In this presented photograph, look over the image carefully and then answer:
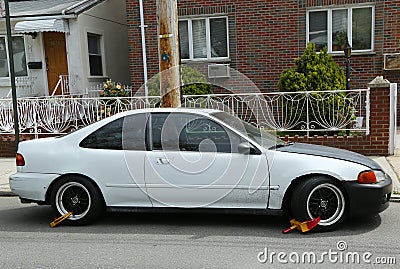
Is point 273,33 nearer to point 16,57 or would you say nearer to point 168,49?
point 168,49

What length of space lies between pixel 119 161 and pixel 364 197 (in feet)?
9.94

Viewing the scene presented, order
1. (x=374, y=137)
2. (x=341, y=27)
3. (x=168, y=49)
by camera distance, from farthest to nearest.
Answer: (x=341, y=27)
(x=374, y=137)
(x=168, y=49)

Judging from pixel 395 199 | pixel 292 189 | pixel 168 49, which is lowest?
pixel 395 199

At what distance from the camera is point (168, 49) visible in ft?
23.0

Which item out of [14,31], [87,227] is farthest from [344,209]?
[14,31]

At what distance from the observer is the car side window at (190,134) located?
209 inches

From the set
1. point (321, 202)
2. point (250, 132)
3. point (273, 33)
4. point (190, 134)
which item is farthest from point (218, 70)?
point (321, 202)

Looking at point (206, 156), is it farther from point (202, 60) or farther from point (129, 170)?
point (202, 60)

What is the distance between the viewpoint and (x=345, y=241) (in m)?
4.80

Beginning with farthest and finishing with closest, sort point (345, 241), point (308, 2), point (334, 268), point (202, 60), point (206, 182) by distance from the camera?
1. point (202, 60)
2. point (308, 2)
3. point (206, 182)
4. point (345, 241)
5. point (334, 268)

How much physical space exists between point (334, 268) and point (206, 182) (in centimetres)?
179

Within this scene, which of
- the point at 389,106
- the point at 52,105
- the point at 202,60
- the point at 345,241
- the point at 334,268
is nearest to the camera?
the point at 334,268

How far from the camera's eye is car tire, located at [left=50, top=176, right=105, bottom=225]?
5512 millimetres

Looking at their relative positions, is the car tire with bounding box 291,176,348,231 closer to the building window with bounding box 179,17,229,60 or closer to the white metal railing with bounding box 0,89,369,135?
the white metal railing with bounding box 0,89,369,135
